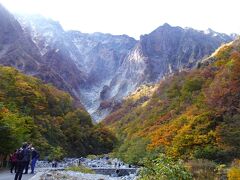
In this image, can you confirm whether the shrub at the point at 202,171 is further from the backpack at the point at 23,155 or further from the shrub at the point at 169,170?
the backpack at the point at 23,155

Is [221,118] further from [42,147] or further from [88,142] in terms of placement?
[88,142]

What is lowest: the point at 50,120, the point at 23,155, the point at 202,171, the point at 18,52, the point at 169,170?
the point at 169,170

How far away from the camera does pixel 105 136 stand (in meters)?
86.9

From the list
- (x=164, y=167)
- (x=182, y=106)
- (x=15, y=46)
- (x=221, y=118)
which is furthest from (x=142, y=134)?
(x=15, y=46)

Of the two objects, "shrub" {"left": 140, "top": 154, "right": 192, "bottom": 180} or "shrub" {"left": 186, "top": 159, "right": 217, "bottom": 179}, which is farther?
"shrub" {"left": 186, "top": 159, "right": 217, "bottom": 179}

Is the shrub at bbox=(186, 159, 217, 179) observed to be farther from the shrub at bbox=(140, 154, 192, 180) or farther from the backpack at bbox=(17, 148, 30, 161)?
the backpack at bbox=(17, 148, 30, 161)

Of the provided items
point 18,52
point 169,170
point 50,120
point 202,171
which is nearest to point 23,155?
point 169,170

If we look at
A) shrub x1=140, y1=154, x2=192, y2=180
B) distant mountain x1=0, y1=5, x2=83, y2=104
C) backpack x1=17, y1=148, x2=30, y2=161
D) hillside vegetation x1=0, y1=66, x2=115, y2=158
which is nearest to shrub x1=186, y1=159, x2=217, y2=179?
shrub x1=140, y1=154, x2=192, y2=180

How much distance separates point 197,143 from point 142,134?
28.1 m

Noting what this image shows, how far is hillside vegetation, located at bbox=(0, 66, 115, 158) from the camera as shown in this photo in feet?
201

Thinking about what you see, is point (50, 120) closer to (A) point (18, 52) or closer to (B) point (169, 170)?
(B) point (169, 170)

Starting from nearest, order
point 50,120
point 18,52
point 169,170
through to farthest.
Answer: point 169,170 → point 50,120 → point 18,52

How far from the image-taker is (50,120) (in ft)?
246

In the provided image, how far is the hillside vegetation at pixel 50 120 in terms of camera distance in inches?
2408
